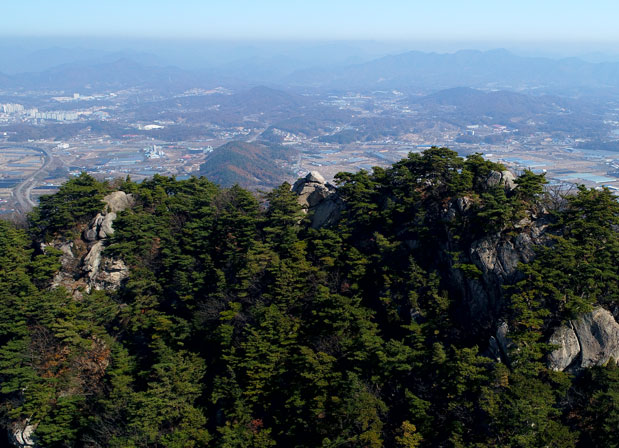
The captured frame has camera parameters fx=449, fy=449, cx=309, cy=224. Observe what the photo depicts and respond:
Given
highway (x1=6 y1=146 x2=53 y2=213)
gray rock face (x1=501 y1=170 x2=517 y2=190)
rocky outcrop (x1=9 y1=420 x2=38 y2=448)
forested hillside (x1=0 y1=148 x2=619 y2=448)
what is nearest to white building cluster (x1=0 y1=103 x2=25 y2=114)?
highway (x1=6 y1=146 x2=53 y2=213)

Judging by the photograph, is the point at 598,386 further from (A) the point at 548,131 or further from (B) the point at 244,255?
(A) the point at 548,131

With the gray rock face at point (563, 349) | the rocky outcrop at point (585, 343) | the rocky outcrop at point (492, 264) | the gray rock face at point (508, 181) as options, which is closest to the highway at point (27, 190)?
the rocky outcrop at point (492, 264)

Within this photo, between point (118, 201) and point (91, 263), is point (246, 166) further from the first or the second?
point (91, 263)

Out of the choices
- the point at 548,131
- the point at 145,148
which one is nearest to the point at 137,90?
the point at 145,148

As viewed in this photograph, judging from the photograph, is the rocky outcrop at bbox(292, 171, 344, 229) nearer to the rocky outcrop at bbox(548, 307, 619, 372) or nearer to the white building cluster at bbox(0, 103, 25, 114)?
the rocky outcrop at bbox(548, 307, 619, 372)

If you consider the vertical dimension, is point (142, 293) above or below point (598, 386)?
below

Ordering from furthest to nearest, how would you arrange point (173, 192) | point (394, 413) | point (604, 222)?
point (173, 192), point (604, 222), point (394, 413)
